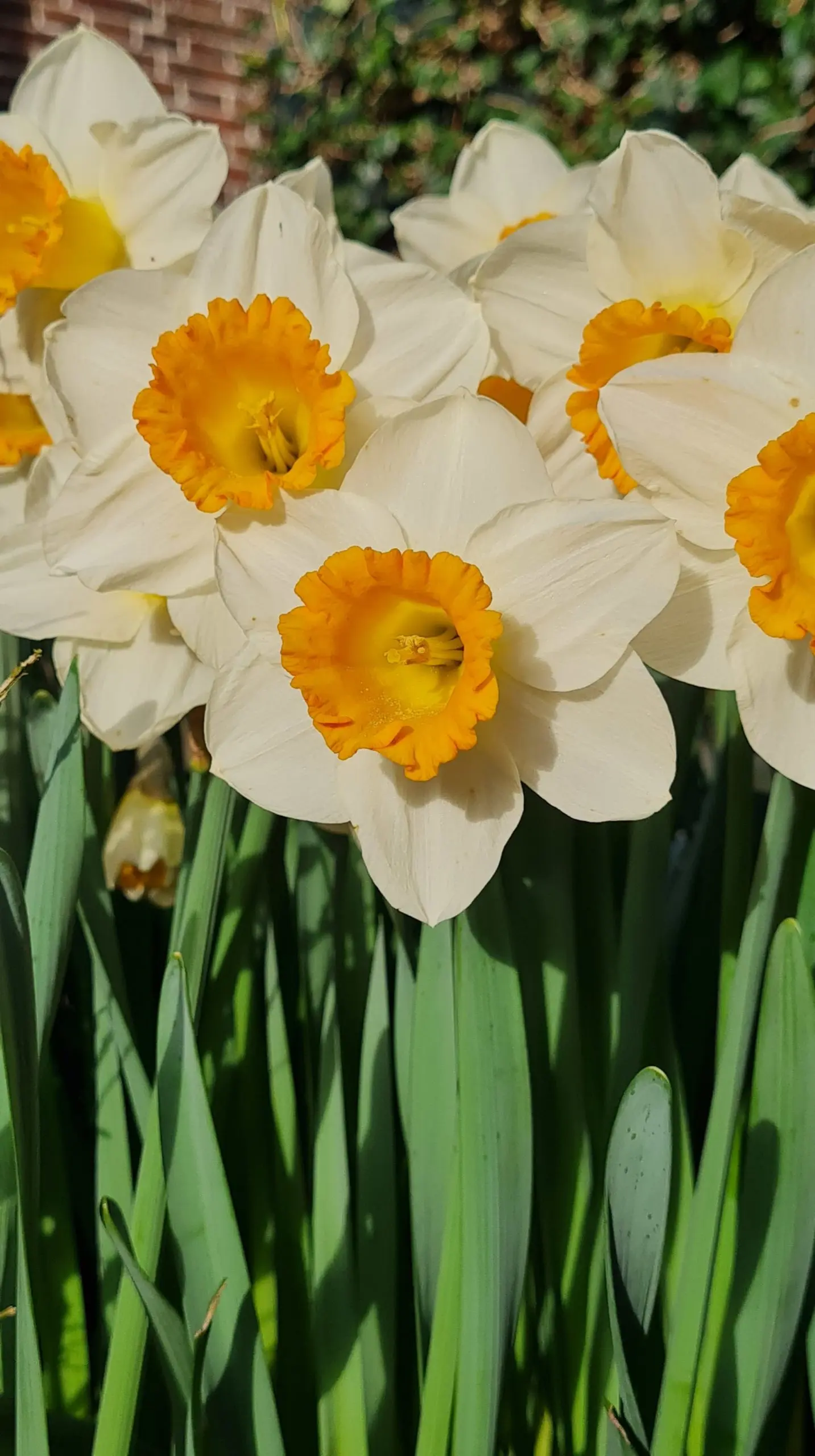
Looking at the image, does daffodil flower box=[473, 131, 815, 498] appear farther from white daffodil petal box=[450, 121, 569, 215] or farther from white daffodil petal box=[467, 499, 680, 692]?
white daffodil petal box=[450, 121, 569, 215]

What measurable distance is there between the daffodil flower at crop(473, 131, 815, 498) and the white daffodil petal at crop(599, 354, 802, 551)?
0.8 inches

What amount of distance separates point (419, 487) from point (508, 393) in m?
0.16

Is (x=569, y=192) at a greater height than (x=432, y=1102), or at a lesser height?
greater

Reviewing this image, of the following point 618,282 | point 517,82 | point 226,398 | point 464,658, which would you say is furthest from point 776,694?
point 517,82

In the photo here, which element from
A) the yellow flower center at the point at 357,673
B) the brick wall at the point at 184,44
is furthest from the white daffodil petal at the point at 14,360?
the brick wall at the point at 184,44

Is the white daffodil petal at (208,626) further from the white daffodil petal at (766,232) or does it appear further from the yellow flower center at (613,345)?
the white daffodil petal at (766,232)

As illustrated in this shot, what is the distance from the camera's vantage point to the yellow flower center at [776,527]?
1.97ft

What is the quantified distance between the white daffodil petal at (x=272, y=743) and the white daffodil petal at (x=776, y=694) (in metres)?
0.24

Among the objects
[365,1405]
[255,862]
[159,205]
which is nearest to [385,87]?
[159,205]

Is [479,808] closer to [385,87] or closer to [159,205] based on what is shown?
[159,205]

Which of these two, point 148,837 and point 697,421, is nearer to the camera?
point 697,421

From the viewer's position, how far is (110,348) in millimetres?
732

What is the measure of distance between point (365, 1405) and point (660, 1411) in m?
0.21

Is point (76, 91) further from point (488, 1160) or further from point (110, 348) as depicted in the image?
point (488, 1160)
